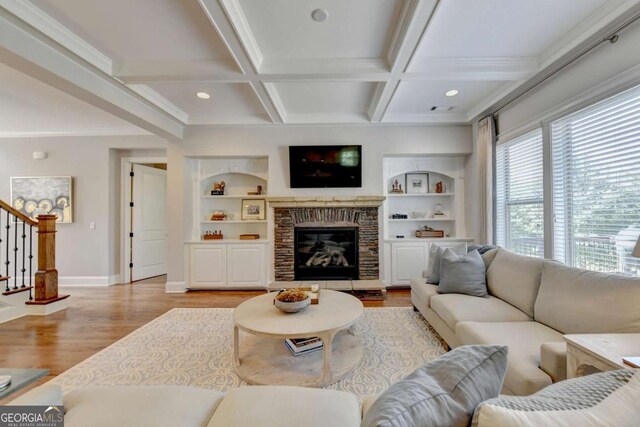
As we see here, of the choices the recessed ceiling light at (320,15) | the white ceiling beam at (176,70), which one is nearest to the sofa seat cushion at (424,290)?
the recessed ceiling light at (320,15)

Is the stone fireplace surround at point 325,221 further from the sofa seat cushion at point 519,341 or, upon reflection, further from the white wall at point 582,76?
the sofa seat cushion at point 519,341

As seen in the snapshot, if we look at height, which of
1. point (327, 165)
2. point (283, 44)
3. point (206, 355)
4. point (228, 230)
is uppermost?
point (283, 44)

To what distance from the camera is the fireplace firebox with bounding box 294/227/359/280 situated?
4.57 m

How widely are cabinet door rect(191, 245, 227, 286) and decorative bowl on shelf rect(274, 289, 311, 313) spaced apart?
2510mm

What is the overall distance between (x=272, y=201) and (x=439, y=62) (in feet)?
9.75

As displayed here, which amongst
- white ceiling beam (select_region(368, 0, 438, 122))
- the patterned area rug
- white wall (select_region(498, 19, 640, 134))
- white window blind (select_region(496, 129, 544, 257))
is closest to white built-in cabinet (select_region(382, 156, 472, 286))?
white window blind (select_region(496, 129, 544, 257))

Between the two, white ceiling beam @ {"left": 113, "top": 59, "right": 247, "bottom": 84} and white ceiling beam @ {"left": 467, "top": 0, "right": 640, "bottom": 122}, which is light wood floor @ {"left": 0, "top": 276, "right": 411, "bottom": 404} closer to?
white ceiling beam @ {"left": 113, "top": 59, "right": 247, "bottom": 84}

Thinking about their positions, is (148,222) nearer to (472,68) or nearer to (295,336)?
(295,336)

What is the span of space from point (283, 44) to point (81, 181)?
15.8ft

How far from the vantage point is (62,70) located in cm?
241

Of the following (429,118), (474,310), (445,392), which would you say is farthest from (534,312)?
(429,118)

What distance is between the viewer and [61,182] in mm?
4895

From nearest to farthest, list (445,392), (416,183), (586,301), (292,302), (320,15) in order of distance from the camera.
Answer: (445,392)
(586,301)
(320,15)
(292,302)
(416,183)

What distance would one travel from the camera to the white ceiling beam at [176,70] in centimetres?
273
